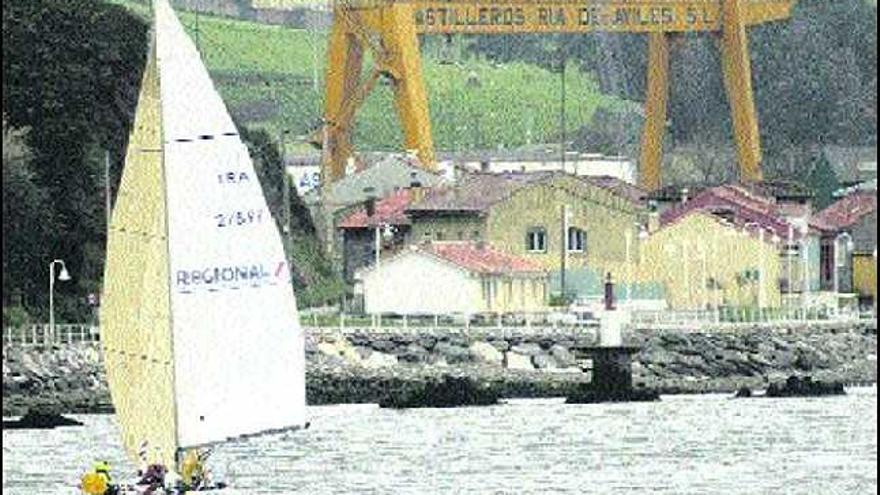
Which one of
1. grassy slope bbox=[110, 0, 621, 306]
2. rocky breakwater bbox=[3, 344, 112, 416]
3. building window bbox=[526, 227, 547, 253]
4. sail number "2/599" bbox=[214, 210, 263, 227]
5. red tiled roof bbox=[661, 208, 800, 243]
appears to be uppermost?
grassy slope bbox=[110, 0, 621, 306]

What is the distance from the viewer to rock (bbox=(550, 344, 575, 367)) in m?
88.8

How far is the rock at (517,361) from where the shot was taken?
3504 inches

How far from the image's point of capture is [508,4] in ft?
395

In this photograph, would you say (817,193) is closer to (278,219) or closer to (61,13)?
(278,219)

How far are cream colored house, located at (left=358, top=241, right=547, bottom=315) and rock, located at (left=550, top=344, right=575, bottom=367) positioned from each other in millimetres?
8253

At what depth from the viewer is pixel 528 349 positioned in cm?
9012

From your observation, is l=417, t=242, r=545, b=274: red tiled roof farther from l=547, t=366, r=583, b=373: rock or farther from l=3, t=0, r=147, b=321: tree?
l=547, t=366, r=583, b=373: rock

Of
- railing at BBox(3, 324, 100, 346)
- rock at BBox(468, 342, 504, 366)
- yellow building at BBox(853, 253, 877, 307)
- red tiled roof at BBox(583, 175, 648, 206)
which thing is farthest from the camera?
yellow building at BBox(853, 253, 877, 307)

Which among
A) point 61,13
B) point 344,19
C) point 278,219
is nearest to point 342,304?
point 278,219

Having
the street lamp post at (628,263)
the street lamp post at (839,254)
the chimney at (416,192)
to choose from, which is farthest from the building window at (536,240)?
the street lamp post at (839,254)

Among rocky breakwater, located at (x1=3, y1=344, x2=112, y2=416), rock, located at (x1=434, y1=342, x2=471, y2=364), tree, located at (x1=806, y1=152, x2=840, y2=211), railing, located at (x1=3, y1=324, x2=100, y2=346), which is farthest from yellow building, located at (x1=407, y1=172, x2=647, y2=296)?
tree, located at (x1=806, y1=152, x2=840, y2=211)

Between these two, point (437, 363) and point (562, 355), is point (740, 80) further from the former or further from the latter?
point (437, 363)

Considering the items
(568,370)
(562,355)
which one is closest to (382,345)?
(562,355)

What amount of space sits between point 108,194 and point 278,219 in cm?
1899
